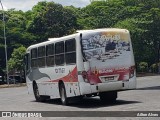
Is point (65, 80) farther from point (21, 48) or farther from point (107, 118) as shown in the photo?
point (21, 48)

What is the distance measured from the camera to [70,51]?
1916cm

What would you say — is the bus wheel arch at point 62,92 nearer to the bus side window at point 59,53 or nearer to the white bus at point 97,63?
the white bus at point 97,63

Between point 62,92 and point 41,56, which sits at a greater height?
point 41,56

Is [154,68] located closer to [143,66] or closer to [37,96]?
[143,66]

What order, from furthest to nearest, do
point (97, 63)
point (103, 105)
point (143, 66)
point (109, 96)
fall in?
point (143, 66) < point (109, 96) < point (103, 105) < point (97, 63)

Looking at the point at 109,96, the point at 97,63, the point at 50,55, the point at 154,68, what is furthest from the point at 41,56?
the point at 154,68

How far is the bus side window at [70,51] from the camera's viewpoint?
18784 mm

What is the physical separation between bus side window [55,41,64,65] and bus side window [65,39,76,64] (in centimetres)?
52

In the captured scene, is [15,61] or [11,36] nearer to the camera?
[15,61]

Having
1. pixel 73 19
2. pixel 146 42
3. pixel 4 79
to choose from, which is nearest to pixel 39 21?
pixel 73 19

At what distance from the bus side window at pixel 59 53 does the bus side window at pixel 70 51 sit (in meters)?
0.52

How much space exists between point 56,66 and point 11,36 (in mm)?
49515

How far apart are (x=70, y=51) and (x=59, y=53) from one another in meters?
1.39

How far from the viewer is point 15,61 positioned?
62.4m
